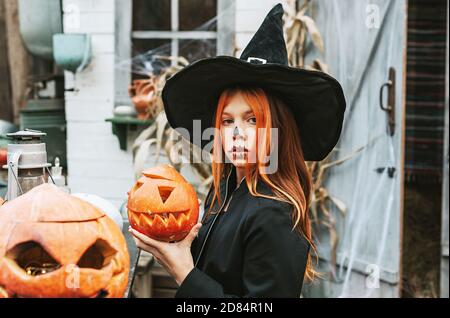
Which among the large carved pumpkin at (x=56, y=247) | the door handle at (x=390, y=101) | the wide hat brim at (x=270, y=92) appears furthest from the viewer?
the door handle at (x=390, y=101)

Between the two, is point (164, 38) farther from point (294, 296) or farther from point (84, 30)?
point (294, 296)

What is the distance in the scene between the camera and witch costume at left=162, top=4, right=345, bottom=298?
4.20ft

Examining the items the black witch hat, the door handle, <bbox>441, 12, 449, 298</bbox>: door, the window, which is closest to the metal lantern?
the black witch hat

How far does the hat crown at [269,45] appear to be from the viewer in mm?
1462

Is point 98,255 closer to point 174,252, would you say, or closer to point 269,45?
point 174,252

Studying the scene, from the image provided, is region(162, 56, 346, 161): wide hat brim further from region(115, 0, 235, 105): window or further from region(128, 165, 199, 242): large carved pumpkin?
region(115, 0, 235, 105): window

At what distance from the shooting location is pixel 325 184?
11.3 feet

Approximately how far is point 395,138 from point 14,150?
2.21 meters

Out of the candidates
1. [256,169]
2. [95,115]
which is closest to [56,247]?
[256,169]

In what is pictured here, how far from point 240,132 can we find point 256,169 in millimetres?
115

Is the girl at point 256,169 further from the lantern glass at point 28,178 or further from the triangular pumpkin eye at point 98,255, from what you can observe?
the lantern glass at point 28,178

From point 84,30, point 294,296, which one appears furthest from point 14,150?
point 84,30

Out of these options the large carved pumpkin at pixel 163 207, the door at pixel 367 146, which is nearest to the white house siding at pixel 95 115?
the door at pixel 367 146
